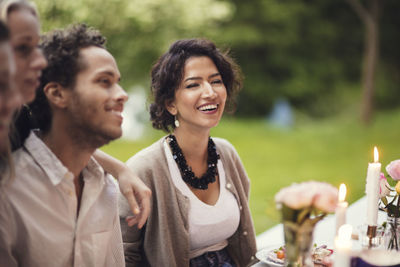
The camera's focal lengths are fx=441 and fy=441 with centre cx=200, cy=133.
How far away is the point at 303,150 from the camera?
7.39 meters

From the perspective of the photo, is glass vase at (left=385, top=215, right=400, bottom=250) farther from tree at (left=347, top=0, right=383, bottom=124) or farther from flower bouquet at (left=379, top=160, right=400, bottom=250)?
tree at (left=347, top=0, right=383, bottom=124)

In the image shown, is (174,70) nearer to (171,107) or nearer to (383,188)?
(171,107)

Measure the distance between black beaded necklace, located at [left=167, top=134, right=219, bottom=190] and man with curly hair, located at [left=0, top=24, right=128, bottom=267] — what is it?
0.58 meters

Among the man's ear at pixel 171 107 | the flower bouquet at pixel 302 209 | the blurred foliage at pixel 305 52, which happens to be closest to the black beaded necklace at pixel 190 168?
the man's ear at pixel 171 107

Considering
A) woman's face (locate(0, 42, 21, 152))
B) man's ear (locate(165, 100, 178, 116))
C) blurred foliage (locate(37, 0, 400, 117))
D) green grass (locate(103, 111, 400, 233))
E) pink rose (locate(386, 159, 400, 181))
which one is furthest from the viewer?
blurred foliage (locate(37, 0, 400, 117))

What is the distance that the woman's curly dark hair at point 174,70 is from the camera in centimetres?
194

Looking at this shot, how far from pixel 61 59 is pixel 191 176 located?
81cm

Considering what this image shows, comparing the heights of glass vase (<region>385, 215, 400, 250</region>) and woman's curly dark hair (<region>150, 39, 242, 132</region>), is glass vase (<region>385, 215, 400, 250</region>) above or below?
below

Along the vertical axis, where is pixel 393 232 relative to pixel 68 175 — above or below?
below

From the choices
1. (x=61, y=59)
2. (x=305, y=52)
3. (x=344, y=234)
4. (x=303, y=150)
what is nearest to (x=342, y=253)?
(x=344, y=234)

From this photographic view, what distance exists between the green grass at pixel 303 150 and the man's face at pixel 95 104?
350cm

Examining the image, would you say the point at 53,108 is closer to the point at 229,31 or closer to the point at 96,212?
the point at 96,212

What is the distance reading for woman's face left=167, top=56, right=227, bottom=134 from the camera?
1896mm

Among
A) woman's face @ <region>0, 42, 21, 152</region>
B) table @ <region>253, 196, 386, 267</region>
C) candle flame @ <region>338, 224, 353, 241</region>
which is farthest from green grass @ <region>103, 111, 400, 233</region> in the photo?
woman's face @ <region>0, 42, 21, 152</region>
